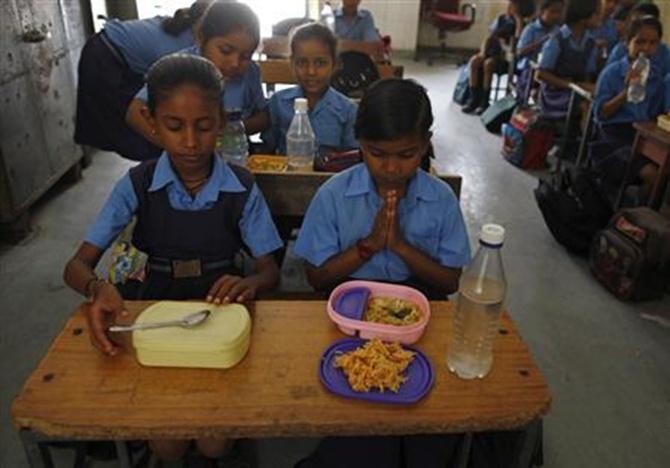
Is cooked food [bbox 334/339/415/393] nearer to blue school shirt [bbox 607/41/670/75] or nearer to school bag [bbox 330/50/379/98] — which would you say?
school bag [bbox 330/50/379/98]

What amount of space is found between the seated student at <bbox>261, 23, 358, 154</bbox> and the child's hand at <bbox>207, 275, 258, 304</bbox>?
113cm

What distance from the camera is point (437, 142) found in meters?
5.24

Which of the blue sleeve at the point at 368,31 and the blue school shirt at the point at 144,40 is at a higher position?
the blue school shirt at the point at 144,40

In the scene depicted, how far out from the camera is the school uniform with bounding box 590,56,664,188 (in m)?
3.58

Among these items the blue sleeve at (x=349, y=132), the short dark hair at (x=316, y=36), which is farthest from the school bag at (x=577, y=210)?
the short dark hair at (x=316, y=36)

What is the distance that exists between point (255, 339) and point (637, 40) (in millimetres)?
3565

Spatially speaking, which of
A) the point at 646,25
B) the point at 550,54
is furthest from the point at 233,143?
the point at 550,54

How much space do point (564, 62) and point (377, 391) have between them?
4348 millimetres

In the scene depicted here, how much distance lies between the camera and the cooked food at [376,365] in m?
0.99

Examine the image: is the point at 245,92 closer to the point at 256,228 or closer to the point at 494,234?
the point at 256,228

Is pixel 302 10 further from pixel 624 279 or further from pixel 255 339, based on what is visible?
pixel 255 339

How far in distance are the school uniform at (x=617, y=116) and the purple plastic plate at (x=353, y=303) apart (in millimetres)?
2904

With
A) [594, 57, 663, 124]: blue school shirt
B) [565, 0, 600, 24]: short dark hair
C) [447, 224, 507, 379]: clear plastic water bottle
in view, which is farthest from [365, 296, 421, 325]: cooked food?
[565, 0, 600, 24]: short dark hair

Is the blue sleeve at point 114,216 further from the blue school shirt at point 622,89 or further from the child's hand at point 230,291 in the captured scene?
the blue school shirt at point 622,89
